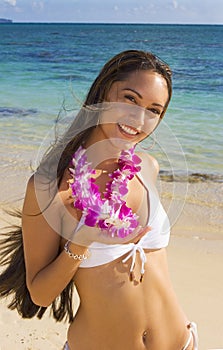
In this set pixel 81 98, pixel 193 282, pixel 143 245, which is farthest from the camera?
pixel 193 282

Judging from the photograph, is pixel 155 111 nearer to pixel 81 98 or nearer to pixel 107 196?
pixel 107 196

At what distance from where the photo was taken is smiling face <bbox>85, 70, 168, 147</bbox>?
1760 millimetres

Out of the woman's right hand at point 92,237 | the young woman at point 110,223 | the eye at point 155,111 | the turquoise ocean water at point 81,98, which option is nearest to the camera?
the woman's right hand at point 92,237

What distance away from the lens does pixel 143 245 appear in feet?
6.11

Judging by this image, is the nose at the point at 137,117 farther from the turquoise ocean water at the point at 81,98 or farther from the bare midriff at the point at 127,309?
the bare midriff at the point at 127,309

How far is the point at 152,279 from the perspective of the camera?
190 centimetres

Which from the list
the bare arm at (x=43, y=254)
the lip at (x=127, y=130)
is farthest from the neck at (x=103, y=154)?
the bare arm at (x=43, y=254)

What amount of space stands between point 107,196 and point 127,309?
39cm

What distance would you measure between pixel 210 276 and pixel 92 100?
8.93ft

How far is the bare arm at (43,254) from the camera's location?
1.70m

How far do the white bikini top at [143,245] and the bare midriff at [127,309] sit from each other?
3cm

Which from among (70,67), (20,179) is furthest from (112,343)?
(70,67)

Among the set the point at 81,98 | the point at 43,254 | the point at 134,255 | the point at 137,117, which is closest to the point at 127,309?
the point at 134,255

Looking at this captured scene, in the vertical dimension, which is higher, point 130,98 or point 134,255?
point 130,98
